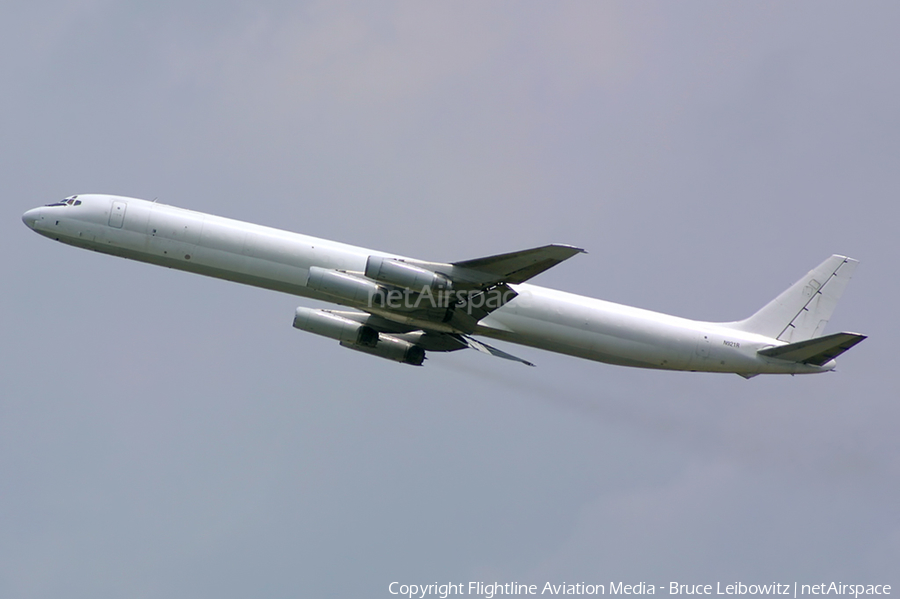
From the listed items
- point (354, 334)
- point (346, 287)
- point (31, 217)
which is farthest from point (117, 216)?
point (354, 334)

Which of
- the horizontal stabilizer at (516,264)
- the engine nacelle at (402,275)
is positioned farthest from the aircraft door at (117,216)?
the horizontal stabilizer at (516,264)

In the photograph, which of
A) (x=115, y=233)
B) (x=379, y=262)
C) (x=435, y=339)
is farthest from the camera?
(x=435, y=339)

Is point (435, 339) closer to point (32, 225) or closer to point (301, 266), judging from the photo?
point (301, 266)

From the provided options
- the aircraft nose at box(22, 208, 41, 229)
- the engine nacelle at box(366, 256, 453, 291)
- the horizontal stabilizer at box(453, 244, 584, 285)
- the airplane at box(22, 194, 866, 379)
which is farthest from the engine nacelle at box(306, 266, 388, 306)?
the aircraft nose at box(22, 208, 41, 229)

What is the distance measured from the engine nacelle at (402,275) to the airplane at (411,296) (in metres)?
0.04

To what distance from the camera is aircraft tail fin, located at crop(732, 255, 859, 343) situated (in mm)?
47031

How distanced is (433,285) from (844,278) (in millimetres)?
20925

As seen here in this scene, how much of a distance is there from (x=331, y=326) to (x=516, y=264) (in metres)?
9.70

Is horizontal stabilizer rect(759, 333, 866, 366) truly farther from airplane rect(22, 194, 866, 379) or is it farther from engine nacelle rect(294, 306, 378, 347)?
engine nacelle rect(294, 306, 378, 347)

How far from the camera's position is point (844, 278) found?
4819 centimetres

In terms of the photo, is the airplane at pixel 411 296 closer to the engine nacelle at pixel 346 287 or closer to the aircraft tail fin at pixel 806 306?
the engine nacelle at pixel 346 287

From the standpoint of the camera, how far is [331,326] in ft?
147

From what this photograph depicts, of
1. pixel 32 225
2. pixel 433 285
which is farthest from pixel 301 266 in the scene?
pixel 32 225

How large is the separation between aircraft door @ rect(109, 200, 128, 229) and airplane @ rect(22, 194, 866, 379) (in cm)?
4
